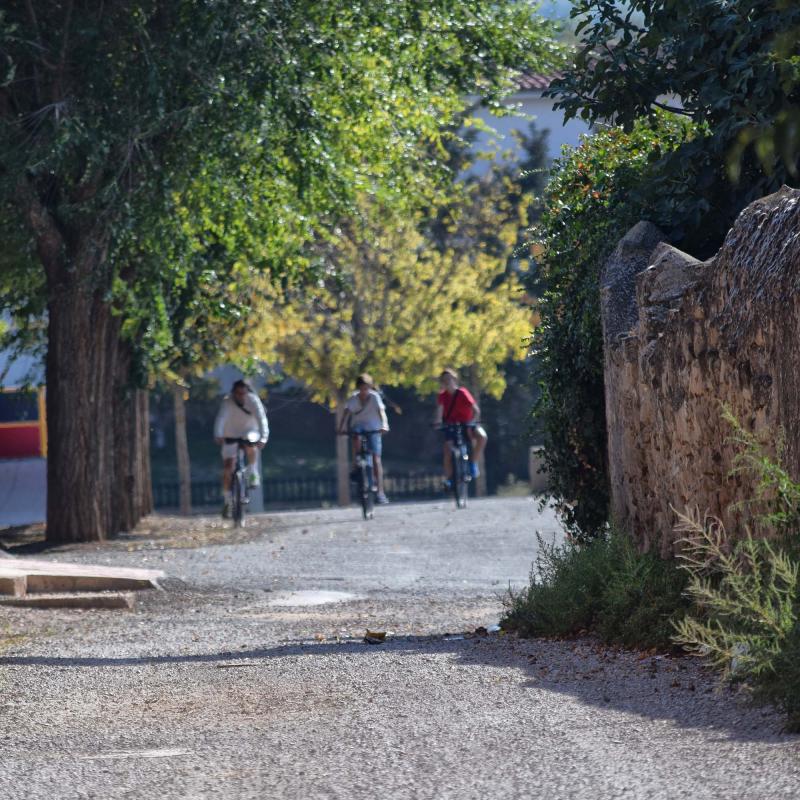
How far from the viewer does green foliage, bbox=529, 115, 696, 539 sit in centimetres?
940

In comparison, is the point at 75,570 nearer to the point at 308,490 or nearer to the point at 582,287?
the point at 582,287

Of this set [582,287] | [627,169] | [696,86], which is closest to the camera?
[696,86]

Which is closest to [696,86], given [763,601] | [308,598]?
[763,601]

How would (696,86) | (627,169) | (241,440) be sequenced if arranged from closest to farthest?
(696,86)
(627,169)
(241,440)

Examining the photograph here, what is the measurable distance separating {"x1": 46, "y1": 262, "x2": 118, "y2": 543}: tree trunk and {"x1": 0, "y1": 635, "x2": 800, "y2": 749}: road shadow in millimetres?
9035

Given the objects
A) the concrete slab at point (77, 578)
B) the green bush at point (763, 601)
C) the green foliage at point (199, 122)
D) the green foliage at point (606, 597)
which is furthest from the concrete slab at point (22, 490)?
the green bush at point (763, 601)

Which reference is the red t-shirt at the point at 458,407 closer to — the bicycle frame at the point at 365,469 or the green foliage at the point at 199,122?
the bicycle frame at the point at 365,469

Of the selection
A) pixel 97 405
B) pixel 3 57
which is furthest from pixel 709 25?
pixel 97 405

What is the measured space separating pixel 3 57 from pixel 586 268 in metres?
8.06

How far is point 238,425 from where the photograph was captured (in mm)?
19609

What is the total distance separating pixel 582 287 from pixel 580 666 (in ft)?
10.2

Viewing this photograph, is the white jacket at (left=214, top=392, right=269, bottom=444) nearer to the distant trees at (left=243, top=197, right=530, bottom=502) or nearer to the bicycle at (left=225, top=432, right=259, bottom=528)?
the bicycle at (left=225, top=432, right=259, bottom=528)

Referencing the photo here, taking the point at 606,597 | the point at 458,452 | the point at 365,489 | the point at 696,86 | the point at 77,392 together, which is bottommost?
the point at 606,597

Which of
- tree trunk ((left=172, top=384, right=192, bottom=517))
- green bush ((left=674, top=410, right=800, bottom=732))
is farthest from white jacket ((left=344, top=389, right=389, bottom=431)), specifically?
green bush ((left=674, top=410, right=800, bottom=732))
